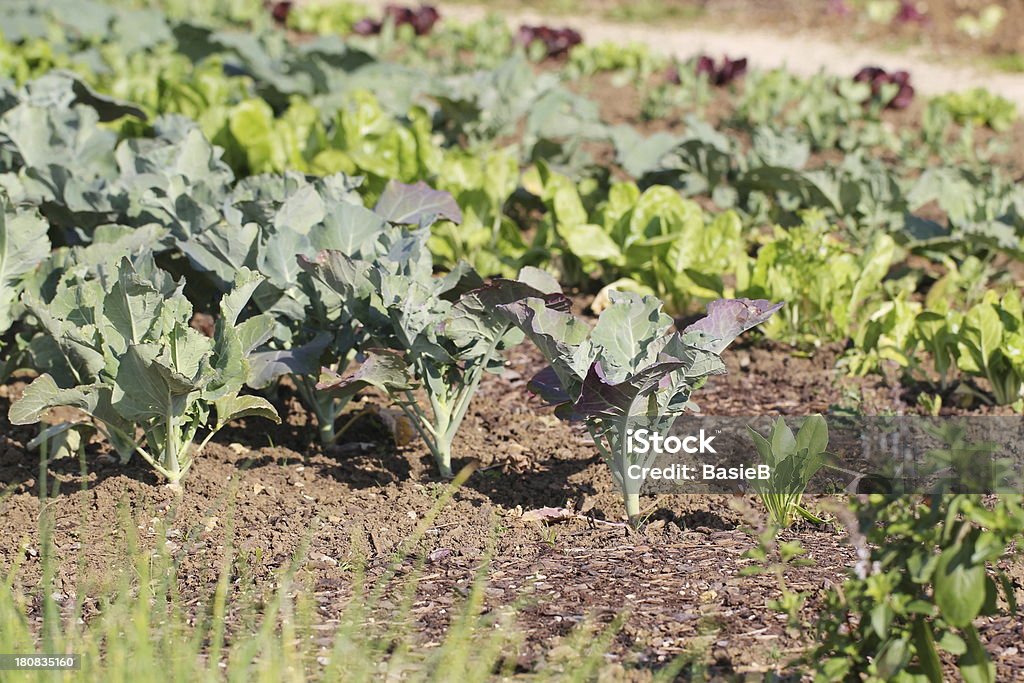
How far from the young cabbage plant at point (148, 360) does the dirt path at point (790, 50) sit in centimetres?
752

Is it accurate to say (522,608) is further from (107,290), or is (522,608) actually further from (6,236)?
(6,236)

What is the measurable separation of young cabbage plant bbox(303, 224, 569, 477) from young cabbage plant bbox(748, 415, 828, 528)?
632mm

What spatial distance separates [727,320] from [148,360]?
142 centimetres

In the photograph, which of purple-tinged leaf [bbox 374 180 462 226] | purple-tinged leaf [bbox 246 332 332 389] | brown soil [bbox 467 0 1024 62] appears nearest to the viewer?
purple-tinged leaf [bbox 246 332 332 389]

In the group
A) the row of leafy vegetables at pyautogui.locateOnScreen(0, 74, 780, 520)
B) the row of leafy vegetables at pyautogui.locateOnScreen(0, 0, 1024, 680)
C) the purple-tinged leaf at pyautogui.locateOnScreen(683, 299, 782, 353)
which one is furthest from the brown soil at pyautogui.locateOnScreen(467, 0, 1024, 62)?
the purple-tinged leaf at pyautogui.locateOnScreen(683, 299, 782, 353)

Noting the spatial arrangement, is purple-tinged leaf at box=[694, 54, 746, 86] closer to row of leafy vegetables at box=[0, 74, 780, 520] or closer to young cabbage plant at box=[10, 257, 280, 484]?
row of leafy vegetables at box=[0, 74, 780, 520]

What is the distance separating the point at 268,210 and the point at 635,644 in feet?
6.20

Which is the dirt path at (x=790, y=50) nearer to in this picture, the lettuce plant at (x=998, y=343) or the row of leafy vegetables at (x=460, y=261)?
the row of leafy vegetables at (x=460, y=261)

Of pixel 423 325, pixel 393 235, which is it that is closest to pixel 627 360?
pixel 423 325

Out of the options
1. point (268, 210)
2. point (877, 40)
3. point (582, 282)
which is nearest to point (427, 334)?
point (268, 210)

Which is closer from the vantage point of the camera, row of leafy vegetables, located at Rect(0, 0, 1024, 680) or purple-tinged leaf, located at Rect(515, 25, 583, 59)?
row of leafy vegetables, located at Rect(0, 0, 1024, 680)

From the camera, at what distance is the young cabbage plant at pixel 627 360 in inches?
114

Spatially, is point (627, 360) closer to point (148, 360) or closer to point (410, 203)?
point (148, 360)

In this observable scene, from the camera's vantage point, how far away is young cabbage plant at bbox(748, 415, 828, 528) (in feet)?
9.86
